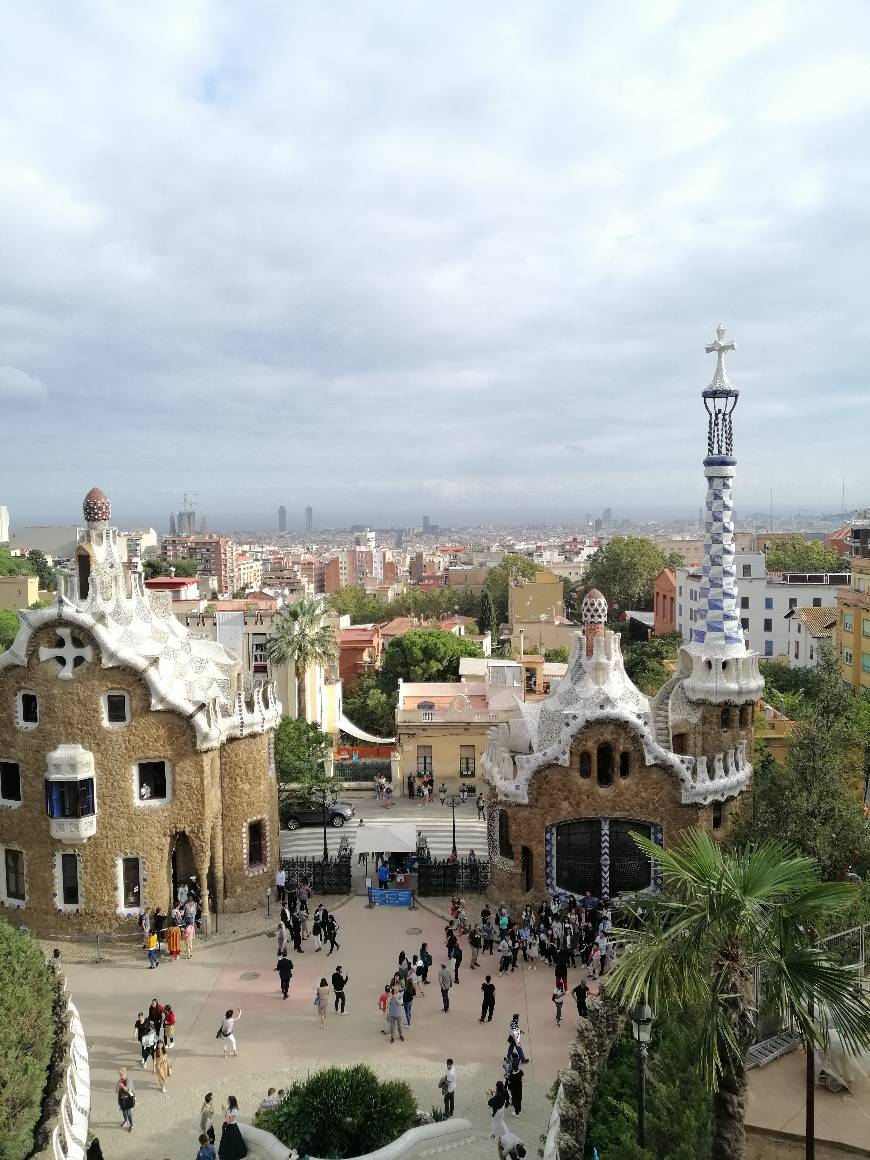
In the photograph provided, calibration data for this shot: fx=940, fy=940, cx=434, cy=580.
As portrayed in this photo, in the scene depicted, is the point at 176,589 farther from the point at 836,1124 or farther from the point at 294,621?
the point at 836,1124

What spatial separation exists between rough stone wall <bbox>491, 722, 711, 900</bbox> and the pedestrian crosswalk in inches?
251

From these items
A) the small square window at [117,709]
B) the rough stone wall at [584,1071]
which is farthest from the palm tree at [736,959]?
the small square window at [117,709]

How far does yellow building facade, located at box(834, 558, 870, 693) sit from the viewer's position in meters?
48.9

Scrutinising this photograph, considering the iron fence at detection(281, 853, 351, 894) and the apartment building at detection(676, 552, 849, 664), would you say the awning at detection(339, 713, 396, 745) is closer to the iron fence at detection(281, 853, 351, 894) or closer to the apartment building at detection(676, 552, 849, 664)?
the iron fence at detection(281, 853, 351, 894)

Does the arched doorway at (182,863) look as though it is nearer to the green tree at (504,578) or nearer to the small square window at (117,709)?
the small square window at (117,709)

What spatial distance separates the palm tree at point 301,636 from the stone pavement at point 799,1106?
101 ft

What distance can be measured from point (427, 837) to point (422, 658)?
2671cm

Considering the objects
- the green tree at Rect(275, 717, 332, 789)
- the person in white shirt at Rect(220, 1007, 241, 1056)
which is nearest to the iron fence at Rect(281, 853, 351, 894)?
the green tree at Rect(275, 717, 332, 789)

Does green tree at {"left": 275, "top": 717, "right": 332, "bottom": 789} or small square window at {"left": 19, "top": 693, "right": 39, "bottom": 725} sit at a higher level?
small square window at {"left": 19, "top": 693, "right": 39, "bottom": 725}

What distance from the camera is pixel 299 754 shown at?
3759 centimetres

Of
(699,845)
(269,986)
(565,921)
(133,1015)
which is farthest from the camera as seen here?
(565,921)

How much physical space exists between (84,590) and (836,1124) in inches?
864

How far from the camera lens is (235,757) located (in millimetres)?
28125

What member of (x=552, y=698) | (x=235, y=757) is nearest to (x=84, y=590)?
(x=235, y=757)
